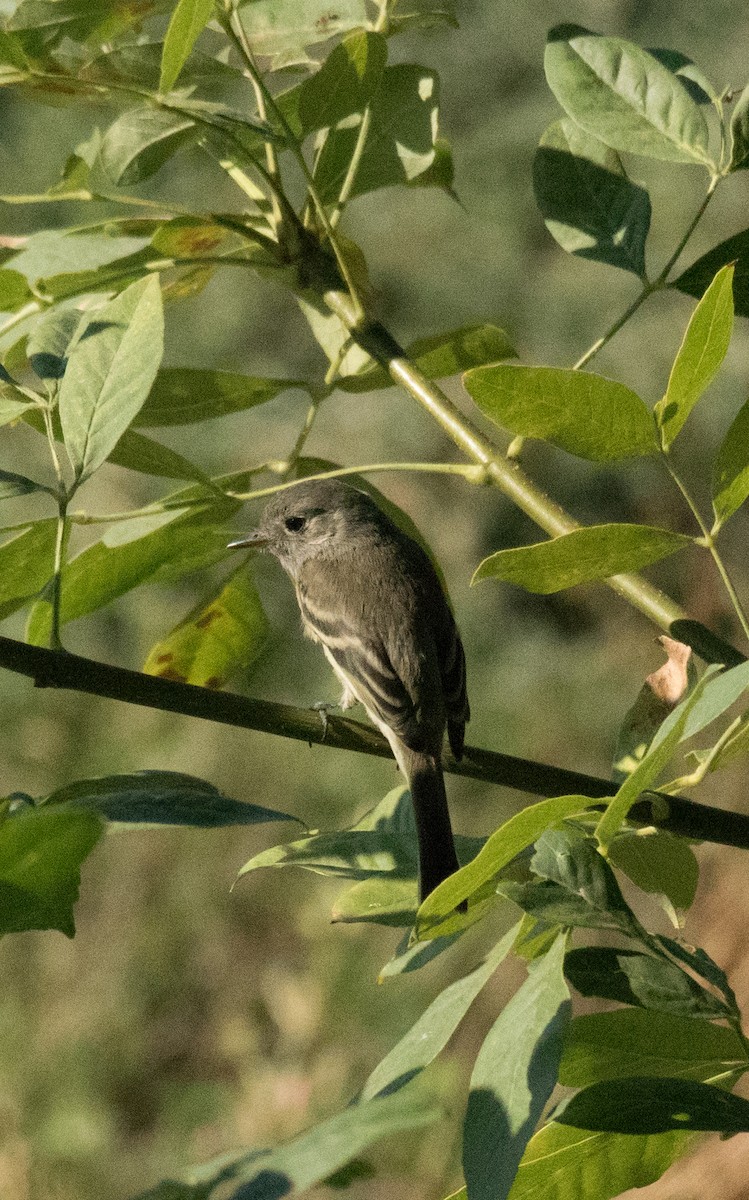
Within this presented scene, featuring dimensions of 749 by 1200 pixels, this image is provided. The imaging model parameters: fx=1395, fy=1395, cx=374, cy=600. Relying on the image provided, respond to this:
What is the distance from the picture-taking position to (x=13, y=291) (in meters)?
1.80

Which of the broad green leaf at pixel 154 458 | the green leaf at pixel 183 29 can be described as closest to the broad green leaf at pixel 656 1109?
the broad green leaf at pixel 154 458

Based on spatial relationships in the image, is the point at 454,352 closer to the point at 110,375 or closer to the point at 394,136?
the point at 394,136

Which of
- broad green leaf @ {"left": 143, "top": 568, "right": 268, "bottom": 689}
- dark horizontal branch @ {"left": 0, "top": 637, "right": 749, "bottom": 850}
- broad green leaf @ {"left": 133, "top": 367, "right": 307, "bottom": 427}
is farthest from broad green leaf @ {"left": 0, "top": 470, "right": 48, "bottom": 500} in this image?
broad green leaf @ {"left": 143, "top": 568, "right": 268, "bottom": 689}

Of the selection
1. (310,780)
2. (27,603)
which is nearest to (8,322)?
(27,603)

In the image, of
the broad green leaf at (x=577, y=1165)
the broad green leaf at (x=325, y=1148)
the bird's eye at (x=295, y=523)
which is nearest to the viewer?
the broad green leaf at (x=325, y=1148)

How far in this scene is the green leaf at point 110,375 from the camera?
1553 millimetres

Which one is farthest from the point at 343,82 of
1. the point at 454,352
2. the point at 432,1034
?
the point at 432,1034

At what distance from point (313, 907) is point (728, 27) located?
4.68 m

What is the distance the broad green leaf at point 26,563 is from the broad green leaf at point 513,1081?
2.75 ft

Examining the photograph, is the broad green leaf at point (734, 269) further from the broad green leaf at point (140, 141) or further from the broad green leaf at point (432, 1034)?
the broad green leaf at point (432, 1034)

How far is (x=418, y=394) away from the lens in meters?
1.89

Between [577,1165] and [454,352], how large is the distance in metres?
1.13

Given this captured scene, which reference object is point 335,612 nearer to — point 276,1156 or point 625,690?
point 276,1156

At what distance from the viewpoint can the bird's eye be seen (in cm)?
393
